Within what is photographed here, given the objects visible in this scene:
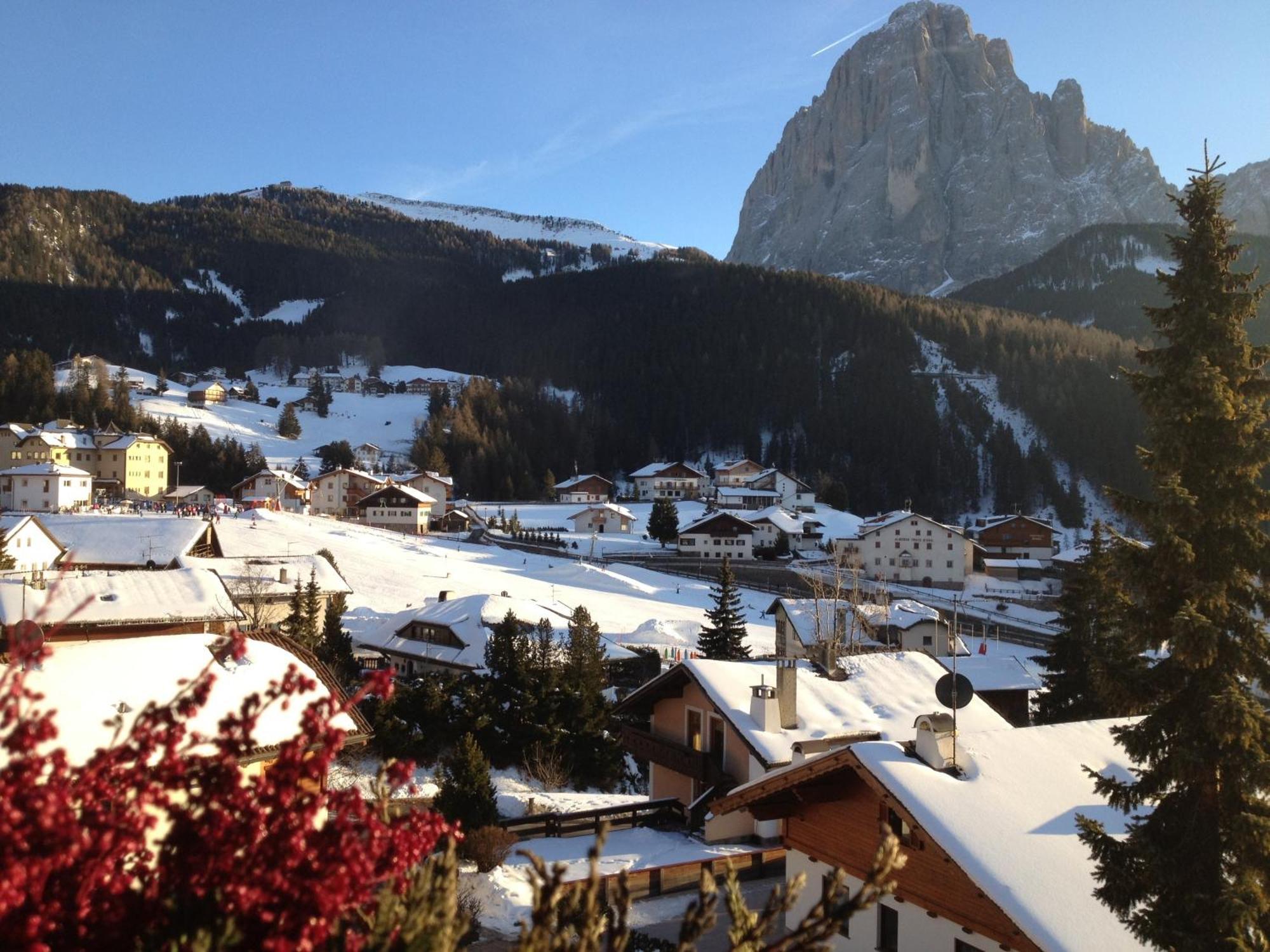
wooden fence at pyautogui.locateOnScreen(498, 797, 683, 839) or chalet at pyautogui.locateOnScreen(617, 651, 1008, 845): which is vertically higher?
chalet at pyautogui.locateOnScreen(617, 651, 1008, 845)

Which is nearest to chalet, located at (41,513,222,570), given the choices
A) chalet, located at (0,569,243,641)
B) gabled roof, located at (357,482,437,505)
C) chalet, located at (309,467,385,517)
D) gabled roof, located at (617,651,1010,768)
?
chalet, located at (0,569,243,641)

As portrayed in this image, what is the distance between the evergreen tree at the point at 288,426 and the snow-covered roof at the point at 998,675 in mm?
106679

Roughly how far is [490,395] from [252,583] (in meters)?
103

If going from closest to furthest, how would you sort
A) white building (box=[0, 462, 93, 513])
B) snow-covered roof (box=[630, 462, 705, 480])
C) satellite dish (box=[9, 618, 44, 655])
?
satellite dish (box=[9, 618, 44, 655]), white building (box=[0, 462, 93, 513]), snow-covered roof (box=[630, 462, 705, 480])

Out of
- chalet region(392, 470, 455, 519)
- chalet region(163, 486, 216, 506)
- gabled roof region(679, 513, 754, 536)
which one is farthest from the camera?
chalet region(392, 470, 455, 519)

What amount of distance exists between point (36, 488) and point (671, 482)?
66139 mm

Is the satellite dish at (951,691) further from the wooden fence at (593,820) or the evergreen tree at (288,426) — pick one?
the evergreen tree at (288,426)

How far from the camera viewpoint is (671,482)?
112000 millimetres

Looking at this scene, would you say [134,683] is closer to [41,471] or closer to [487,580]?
[487,580]

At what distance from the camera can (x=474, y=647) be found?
33.5 m

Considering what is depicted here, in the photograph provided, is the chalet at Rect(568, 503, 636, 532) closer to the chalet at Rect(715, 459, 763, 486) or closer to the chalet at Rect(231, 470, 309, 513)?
the chalet at Rect(231, 470, 309, 513)

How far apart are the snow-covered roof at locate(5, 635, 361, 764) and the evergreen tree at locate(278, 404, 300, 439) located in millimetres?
113642

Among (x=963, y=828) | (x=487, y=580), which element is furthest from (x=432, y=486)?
(x=963, y=828)

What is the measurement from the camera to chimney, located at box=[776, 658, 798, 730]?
15734 mm
